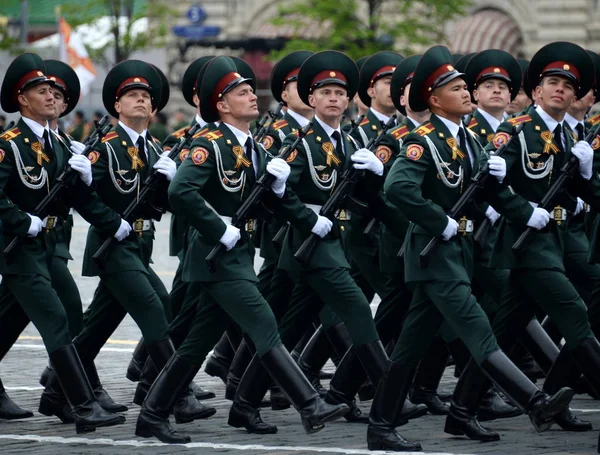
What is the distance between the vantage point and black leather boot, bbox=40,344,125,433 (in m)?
8.20

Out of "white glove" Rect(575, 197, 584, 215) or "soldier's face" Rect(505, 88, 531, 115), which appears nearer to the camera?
"white glove" Rect(575, 197, 584, 215)

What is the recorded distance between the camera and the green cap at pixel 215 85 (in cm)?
825

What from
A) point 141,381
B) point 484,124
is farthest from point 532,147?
point 141,381

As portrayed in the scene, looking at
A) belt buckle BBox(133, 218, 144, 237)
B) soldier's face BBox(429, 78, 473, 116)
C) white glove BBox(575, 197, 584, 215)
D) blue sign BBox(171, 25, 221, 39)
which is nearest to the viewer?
soldier's face BBox(429, 78, 473, 116)

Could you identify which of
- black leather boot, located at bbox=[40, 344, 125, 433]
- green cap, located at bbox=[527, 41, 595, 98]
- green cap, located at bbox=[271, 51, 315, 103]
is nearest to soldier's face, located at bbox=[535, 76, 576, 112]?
green cap, located at bbox=[527, 41, 595, 98]

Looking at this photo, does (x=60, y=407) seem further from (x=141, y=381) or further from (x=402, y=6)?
(x=402, y=6)

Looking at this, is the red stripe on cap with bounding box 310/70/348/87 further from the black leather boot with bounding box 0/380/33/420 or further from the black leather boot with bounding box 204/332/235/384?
the black leather boot with bounding box 0/380/33/420

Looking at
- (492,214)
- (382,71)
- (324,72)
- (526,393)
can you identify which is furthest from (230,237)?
(382,71)

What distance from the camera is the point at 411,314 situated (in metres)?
7.88

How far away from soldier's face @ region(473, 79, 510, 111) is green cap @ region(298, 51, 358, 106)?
1.42 m

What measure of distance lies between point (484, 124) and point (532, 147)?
1805 mm

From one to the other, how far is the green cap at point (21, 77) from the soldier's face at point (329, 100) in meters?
1.48

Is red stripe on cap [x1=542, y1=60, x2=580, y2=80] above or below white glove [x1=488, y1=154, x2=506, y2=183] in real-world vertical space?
above

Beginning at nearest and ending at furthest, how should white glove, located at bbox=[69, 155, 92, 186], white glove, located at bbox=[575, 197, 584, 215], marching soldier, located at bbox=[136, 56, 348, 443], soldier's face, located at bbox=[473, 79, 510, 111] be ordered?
marching soldier, located at bbox=[136, 56, 348, 443] → white glove, located at bbox=[69, 155, 92, 186] → white glove, located at bbox=[575, 197, 584, 215] → soldier's face, located at bbox=[473, 79, 510, 111]
